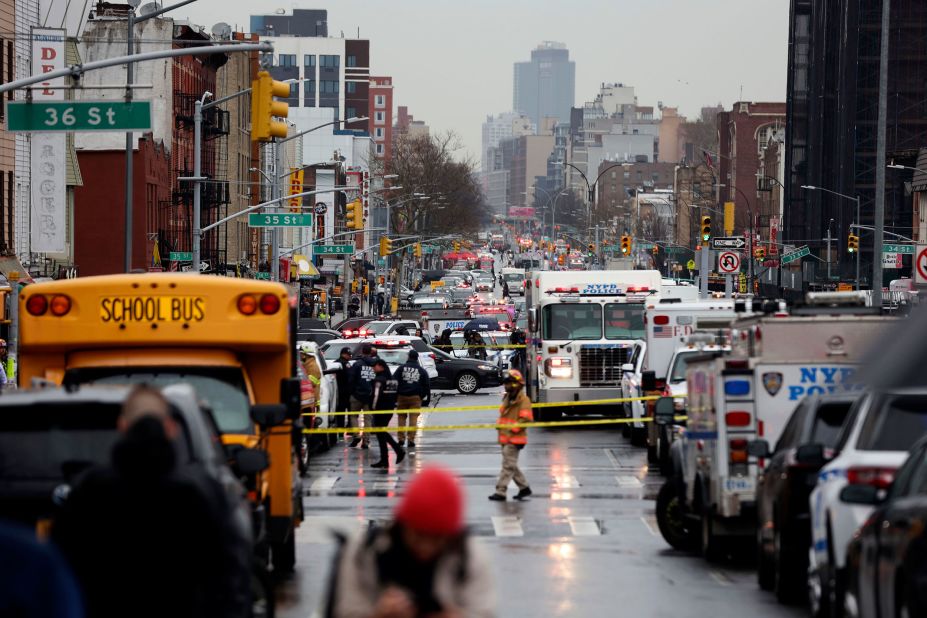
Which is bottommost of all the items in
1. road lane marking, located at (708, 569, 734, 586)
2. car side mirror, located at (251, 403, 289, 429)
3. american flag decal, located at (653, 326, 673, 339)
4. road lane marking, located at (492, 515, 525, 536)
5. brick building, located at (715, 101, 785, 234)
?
road lane marking, located at (492, 515, 525, 536)

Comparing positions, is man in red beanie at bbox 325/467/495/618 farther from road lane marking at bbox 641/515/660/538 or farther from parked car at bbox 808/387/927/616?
road lane marking at bbox 641/515/660/538

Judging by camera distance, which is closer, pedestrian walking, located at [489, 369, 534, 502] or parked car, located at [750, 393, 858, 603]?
parked car, located at [750, 393, 858, 603]

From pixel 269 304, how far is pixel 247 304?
17cm

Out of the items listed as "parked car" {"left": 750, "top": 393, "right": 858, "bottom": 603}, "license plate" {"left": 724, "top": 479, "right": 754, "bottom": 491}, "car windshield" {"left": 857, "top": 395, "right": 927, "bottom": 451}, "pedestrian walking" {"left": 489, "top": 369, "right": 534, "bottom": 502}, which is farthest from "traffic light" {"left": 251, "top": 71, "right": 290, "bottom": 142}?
"car windshield" {"left": 857, "top": 395, "right": 927, "bottom": 451}

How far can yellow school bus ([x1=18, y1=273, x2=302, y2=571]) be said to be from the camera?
43.9ft

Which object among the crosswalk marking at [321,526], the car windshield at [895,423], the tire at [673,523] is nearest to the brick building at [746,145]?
the crosswalk marking at [321,526]

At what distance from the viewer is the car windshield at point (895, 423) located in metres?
10.9

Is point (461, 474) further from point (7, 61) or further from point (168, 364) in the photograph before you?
point (7, 61)

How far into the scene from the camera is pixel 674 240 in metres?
156

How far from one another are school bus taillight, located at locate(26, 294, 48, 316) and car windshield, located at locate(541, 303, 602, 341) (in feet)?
71.1

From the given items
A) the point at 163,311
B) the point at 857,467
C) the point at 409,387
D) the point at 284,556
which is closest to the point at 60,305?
the point at 163,311

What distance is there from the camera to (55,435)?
370 inches

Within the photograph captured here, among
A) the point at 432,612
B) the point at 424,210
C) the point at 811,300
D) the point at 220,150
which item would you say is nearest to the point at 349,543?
the point at 432,612

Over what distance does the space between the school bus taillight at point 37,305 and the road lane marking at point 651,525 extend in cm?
728
